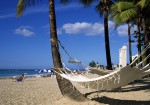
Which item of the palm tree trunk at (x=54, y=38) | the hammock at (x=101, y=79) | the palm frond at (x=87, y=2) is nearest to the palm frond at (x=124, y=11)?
the palm frond at (x=87, y=2)

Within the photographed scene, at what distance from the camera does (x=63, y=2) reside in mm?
10062

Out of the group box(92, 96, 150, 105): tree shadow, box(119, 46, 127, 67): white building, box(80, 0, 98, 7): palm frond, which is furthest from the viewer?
box(119, 46, 127, 67): white building

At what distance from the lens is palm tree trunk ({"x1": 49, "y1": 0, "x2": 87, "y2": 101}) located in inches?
311

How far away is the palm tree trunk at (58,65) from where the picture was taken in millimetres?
7887

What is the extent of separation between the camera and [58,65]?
8.09 metres

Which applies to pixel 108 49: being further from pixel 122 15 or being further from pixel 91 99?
pixel 91 99

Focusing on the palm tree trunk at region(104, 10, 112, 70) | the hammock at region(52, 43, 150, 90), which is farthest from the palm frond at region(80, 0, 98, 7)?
the hammock at region(52, 43, 150, 90)

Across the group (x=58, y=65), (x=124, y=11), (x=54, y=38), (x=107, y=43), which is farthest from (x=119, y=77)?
(x=124, y=11)

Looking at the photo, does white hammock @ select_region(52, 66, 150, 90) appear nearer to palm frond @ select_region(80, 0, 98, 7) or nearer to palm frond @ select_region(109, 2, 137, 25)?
palm frond @ select_region(109, 2, 137, 25)

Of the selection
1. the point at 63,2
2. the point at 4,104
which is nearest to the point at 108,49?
the point at 63,2

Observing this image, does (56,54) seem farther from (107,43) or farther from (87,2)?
(87,2)

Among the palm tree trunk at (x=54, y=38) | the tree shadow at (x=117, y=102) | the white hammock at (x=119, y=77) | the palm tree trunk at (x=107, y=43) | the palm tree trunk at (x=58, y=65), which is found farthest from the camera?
the palm tree trunk at (x=107, y=43)

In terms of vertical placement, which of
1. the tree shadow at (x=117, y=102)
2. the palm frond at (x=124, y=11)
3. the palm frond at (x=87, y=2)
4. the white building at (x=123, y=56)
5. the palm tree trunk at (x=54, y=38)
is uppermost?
the palm frond at (x=87, y=2)

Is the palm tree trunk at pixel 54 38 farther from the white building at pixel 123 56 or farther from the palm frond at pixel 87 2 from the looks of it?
the white building at pixel 123 56
